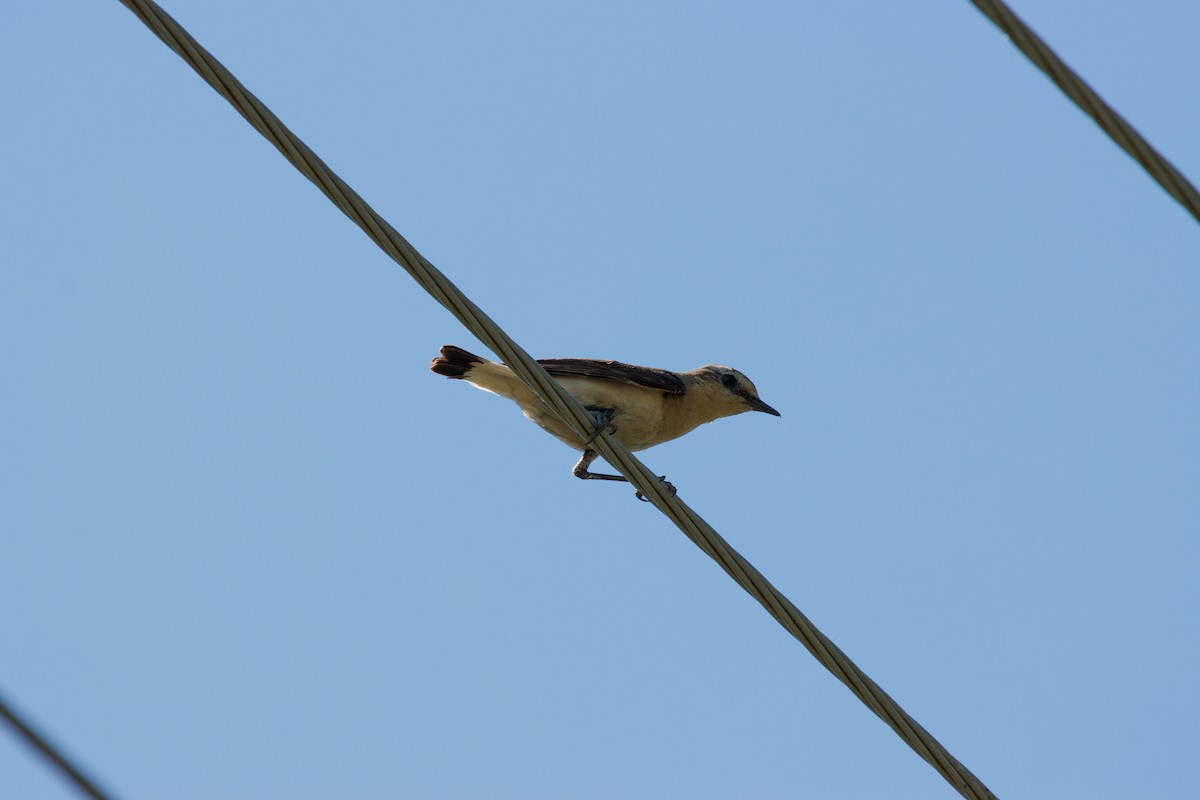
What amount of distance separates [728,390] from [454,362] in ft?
8.51

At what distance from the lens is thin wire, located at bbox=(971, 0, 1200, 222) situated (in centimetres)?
388

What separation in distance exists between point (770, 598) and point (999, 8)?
8.43 ft

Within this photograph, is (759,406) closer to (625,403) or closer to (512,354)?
(625,403)

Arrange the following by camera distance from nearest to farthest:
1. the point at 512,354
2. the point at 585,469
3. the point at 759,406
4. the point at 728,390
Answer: the point at 512,354, the point at 585,469, the point at 728,390, the point at 759,406

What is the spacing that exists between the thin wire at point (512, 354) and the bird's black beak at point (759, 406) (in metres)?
5.36

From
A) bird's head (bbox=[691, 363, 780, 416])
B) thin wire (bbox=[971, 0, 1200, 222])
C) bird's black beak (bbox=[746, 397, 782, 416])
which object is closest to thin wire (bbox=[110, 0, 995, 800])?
thin wire (bbox=[971, 0, 1200, 222])

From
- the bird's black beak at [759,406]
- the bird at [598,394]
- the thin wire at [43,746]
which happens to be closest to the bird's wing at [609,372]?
the bird at [598,394]

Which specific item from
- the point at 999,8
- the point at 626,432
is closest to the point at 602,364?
the point at 626,432

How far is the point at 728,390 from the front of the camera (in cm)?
1105

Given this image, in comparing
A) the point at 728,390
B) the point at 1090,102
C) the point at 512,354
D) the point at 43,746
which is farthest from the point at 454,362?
the point at 43,746

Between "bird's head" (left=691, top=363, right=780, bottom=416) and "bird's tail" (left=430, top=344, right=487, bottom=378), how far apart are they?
2122 millimetres

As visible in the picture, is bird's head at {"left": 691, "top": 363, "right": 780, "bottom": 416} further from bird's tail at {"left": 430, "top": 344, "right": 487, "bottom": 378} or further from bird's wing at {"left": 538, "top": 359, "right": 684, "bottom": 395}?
bird's tail at {"left": 430, "top": 344, "right": 487, "bottom": 378}

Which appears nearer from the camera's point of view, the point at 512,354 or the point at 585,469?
the point at 512,354

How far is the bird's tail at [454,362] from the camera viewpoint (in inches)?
383
